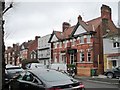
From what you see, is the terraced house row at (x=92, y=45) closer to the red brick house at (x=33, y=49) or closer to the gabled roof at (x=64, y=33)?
the gabled roof at (x=64, y=33)

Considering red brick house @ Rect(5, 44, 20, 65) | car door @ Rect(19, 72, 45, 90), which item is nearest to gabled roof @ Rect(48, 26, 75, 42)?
red brick house @ Rect(5, 44, 20, 65)

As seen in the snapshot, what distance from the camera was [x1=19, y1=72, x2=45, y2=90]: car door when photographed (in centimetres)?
932

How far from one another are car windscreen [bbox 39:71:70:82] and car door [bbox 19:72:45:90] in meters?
0.27

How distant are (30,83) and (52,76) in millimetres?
871

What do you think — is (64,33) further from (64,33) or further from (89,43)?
(89,43)

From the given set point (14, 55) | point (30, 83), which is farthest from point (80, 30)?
point (14, 55)

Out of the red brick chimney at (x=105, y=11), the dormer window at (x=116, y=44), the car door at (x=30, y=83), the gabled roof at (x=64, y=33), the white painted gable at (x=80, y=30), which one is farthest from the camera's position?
the gabled roof at (x=64, y=33)

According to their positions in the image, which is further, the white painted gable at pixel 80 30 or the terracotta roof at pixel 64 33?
the terracotta roof at pixel 64 33

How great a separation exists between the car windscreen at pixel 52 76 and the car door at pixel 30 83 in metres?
0.27

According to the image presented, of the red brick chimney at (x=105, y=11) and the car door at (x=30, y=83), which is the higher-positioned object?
the red brick chimney at (x=105, y=11)

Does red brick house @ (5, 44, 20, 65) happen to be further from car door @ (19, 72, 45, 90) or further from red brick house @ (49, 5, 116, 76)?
car door @ (19, 72, 45, 90)

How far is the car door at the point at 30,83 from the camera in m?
9.32

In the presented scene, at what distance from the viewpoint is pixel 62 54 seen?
52688 millimetres

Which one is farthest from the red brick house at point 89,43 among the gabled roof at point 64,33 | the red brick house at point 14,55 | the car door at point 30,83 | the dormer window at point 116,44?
the red brick house at point 14,55
